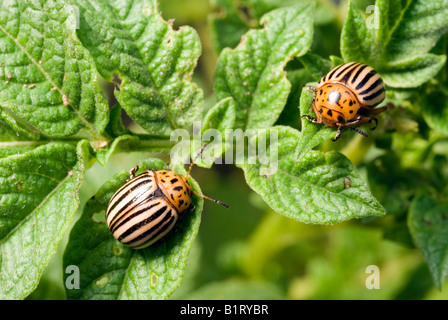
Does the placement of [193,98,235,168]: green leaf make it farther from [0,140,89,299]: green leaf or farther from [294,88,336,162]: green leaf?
[0,140,89,299]: green leaf

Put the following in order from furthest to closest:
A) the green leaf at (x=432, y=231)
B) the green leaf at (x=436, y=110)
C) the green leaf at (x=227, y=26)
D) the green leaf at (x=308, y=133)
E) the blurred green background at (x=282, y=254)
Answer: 1. the blurred green background at (x=282, y=254)
2. the green leaf at (x=227, y=26)
3. the green leaf at (x=436, y=110)
4. the green leaf at (x=432, y=231)
5. the green leaf at (x=308, y=133)

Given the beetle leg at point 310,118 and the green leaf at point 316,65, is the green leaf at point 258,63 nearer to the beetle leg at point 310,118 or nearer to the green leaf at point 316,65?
the green leaf at point 316,65

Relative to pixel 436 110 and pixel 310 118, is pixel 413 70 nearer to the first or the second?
pixel 436 110

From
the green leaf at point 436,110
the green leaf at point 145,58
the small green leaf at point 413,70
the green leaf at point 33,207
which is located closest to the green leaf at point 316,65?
the small green leaf at point 413,70

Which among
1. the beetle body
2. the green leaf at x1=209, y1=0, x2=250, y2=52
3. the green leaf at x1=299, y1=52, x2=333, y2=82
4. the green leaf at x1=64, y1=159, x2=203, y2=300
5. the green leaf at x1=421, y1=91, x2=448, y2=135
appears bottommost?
Result: the green leaf at x1=64, y1=159, x2=203, y2=300

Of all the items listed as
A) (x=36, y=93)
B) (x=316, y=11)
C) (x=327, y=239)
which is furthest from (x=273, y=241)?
(x=36, y=93)

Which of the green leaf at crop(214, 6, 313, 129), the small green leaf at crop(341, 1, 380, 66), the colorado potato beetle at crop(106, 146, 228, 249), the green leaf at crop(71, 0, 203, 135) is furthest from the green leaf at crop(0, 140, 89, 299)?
the small green leaf at crop(341, 1, 380, 66)

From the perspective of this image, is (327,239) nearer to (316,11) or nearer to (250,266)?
(250,266)
